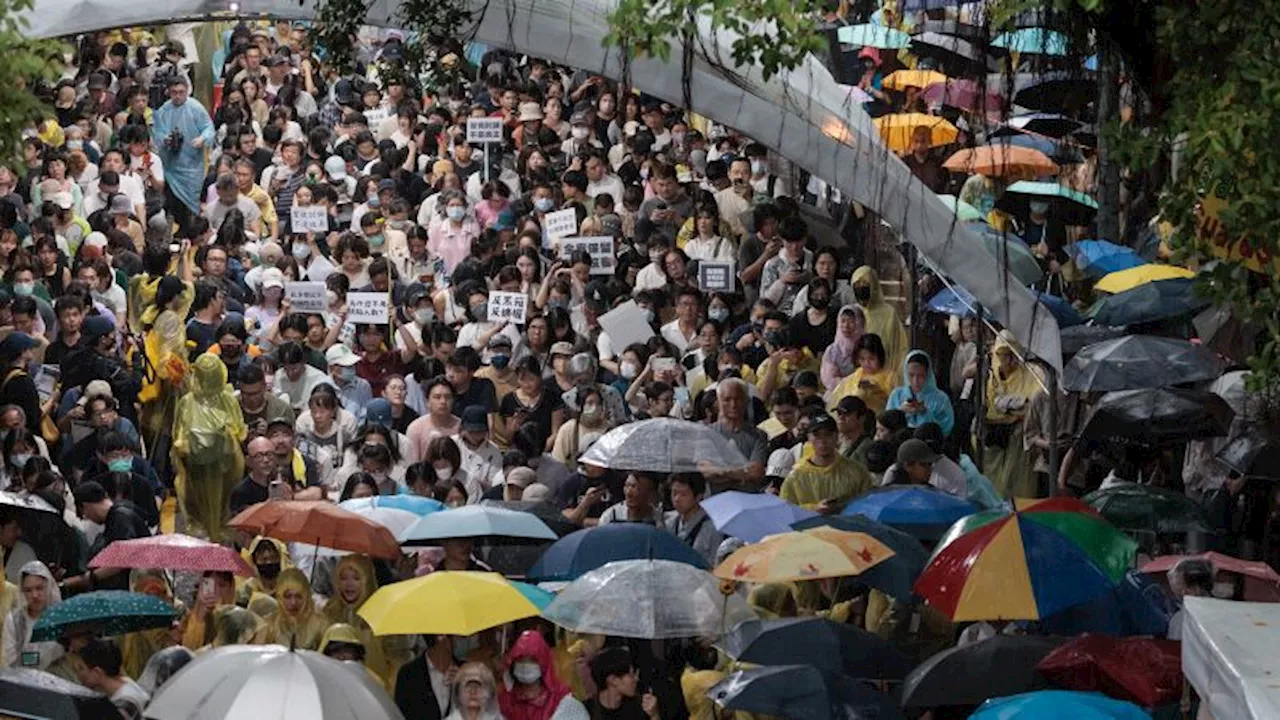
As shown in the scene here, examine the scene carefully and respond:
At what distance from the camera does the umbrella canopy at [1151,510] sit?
18297 millimetres

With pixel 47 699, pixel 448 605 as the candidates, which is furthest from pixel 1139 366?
pixel 47 699

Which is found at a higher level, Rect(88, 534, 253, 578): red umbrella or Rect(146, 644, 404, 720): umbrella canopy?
Rect(88, 534, 253, 578): red umbrella

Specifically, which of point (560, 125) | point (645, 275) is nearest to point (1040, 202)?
point (645, 275)

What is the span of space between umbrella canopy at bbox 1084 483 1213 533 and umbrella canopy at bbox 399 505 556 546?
125 inches

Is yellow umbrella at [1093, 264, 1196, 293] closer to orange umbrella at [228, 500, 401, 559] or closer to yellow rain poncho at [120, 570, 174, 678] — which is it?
orange umbrella at [228, 500, 401, 559]

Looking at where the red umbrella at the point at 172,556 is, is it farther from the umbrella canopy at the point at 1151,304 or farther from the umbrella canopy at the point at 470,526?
the umbrella canopy at the point at 1151,304

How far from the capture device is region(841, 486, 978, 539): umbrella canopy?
18.4m

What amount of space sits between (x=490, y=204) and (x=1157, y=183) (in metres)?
8.04

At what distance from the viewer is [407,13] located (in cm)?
1811

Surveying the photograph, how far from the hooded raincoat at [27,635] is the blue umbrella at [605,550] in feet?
8.58

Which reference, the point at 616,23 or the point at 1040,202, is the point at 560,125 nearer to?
the point at 1040,202

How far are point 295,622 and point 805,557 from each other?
2.85m

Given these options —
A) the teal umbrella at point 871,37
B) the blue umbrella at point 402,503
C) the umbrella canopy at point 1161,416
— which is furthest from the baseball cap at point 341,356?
Answer: the umbrella canopy at point 1161,416

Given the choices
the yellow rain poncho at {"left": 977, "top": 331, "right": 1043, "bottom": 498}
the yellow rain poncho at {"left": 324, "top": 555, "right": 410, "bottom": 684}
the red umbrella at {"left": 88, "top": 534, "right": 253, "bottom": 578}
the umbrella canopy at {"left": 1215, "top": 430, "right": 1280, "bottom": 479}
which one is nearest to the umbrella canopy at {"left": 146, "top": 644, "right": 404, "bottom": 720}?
the red umbrella at {"left": 88, "top": 534, "right": 253, "bottom": 578}
